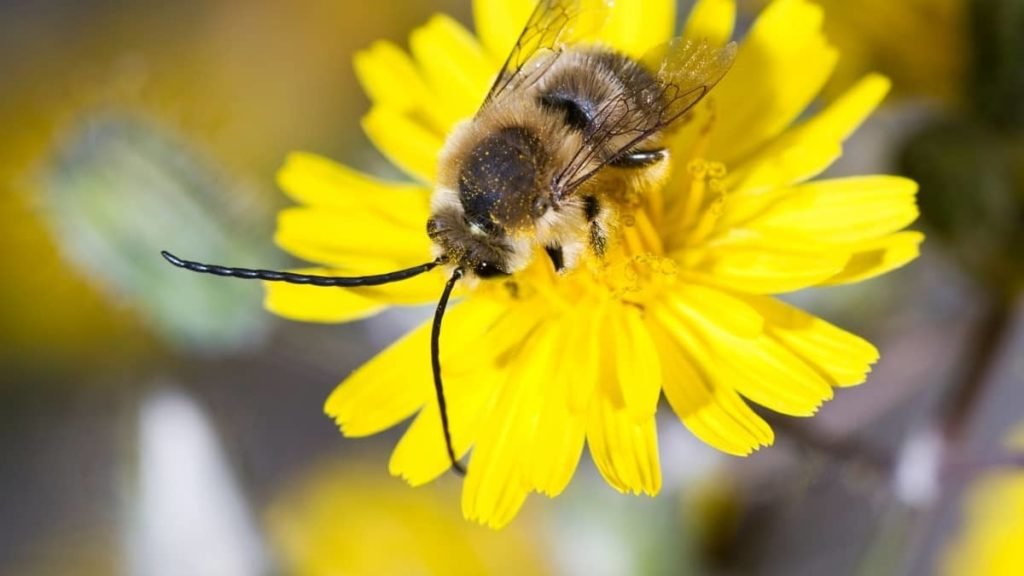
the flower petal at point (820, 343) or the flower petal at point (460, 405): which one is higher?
the flower petal at point (460, 405)

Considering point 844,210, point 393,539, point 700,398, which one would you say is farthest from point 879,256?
point 393,539

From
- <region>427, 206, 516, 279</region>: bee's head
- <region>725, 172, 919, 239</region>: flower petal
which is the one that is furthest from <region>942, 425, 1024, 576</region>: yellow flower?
<region>427, 206, 516, 279</region>: bee's head

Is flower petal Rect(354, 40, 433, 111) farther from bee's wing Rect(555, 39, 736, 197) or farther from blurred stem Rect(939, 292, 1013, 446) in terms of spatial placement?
blurred stem Rect(939, 292, 1013, 446)

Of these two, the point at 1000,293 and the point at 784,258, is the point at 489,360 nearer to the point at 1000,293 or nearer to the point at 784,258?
the point at 784,258

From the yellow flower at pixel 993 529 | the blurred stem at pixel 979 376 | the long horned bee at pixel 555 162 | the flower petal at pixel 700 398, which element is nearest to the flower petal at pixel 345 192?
the long horned bee at pixel 555 162

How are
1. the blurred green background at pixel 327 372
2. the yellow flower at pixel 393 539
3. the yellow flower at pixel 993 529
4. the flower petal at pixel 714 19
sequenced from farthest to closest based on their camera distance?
the yellow flower at pixel 393 539 → the yellow flower at pixel 993 529 → the blurred green background at pixel 327 372 → the flower petal at pixel 714 19

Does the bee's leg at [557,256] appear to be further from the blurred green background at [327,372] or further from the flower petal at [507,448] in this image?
the blurred green background at [327,372]
